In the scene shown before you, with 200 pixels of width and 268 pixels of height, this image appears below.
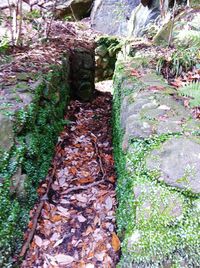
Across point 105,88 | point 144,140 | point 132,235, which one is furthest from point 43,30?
point 132,235

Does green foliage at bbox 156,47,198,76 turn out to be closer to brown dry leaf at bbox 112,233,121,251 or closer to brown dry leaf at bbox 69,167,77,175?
brown dry leaf at bbox 69,167,77,175

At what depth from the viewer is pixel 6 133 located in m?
2.35

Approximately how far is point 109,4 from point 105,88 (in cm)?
310

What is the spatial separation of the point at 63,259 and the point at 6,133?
45.4 inches

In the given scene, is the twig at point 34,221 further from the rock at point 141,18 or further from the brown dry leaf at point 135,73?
the rock at point 141,18

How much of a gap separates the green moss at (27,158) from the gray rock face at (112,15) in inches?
205

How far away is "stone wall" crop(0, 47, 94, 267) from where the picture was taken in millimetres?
2182

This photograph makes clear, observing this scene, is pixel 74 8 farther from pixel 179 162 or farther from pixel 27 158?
pixel 179 162

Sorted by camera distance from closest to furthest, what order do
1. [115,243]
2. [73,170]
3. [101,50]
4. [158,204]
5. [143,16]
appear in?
1. [158,204]
2. [115,243]
3. [73,170]
4. [143,16]
5. [101,50]

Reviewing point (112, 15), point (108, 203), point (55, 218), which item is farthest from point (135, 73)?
point (112, 15)

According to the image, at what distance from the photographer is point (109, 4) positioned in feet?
29.4

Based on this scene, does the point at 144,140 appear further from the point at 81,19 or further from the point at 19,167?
the point at 81,19

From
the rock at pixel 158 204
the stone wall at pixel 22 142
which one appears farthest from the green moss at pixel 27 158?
the rock at pixel 158 204

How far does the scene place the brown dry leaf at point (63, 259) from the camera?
94.3 inches
